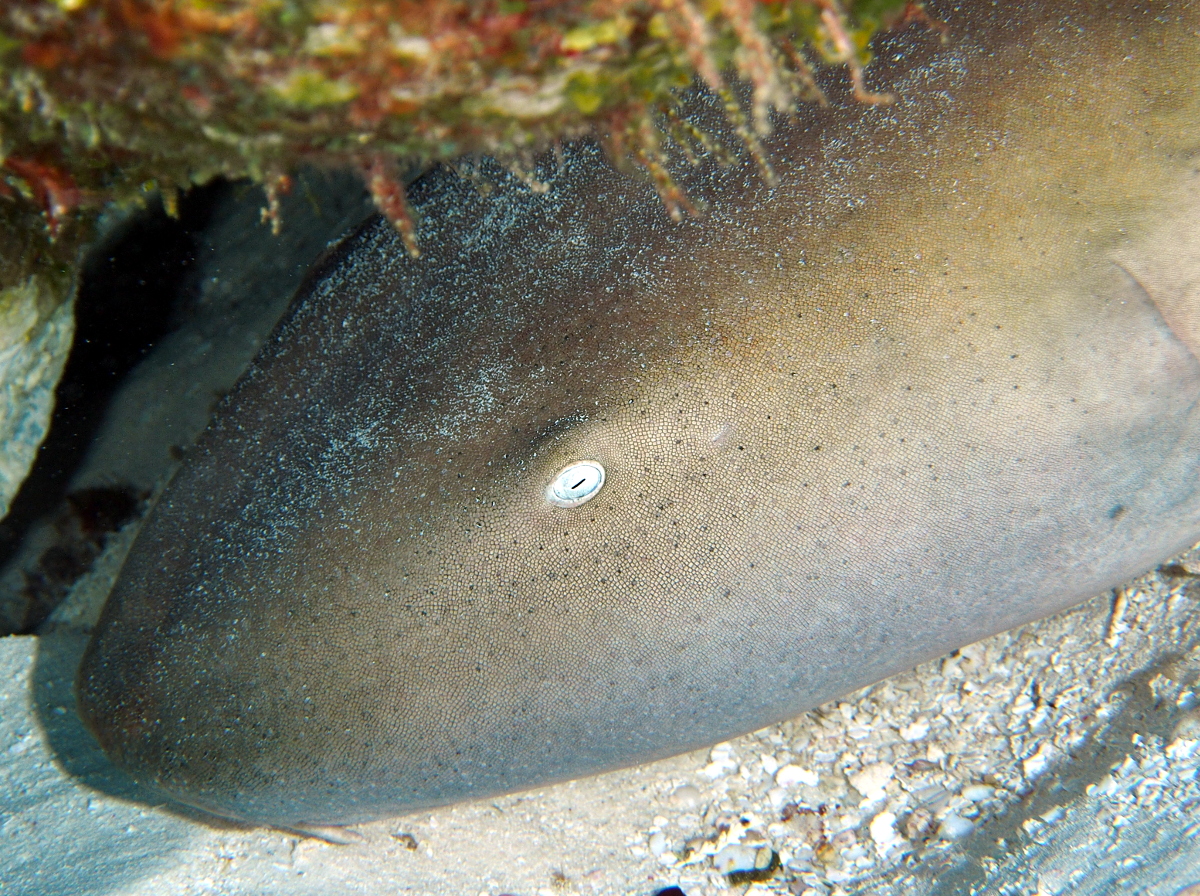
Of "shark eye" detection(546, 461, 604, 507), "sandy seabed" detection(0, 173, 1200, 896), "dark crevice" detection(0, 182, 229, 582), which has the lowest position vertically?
"sandy seabed" detection(0, 173, 1200, 896)

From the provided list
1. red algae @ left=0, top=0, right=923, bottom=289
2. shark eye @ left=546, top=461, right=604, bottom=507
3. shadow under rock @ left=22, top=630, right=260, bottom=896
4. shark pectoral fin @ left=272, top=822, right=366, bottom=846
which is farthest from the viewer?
shark pectoral fin @ left=272, top=822, right=366, bottom=846

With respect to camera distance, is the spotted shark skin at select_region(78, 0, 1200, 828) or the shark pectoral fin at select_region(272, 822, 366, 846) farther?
the shark pectoral fin at select_region(272, 822, 366, 846)

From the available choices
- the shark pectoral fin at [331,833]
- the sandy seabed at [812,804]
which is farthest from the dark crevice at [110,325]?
the shark pectoral fin at [331,833]

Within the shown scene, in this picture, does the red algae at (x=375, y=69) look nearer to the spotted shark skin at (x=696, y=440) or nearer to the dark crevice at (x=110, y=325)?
the spotted shark skin at (x=696, y=440)

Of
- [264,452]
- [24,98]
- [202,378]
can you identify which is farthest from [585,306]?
[202,378]

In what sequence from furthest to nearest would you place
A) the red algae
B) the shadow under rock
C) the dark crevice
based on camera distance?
the dark crevice → the shadow under rock → the red algae

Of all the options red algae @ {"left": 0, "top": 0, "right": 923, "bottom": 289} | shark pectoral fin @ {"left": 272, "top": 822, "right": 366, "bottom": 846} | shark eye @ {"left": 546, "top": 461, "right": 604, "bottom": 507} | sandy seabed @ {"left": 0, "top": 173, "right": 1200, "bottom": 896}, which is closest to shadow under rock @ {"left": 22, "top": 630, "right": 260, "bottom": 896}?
sandy seabed @ {"left": 0, "top": 173, "right": 1200, "bottom": 896}

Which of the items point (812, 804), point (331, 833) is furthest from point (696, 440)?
point (331, 833)

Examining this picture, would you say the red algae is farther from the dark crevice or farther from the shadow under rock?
the dark crevice

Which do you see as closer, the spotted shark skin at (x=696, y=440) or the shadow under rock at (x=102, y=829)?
the spotted shark skin at (x=696, y=440)
